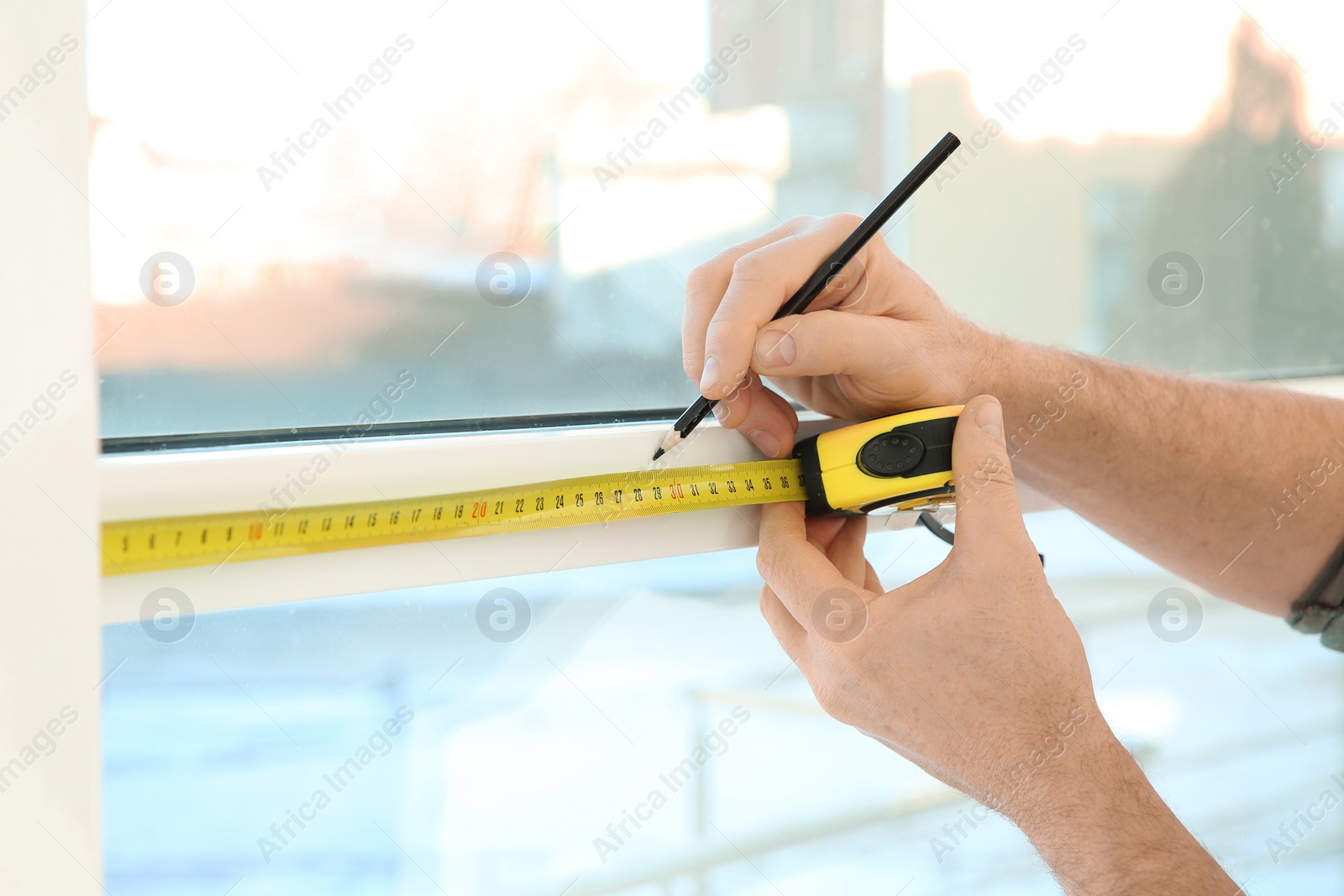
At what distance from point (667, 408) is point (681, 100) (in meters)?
0.33

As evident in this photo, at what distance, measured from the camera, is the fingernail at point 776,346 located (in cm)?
72

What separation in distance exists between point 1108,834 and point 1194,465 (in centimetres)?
53

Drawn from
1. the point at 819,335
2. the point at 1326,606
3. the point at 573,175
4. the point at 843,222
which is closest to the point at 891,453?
the point at 819,335

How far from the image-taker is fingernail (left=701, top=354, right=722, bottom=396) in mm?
714

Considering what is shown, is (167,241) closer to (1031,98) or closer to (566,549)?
(566,549)

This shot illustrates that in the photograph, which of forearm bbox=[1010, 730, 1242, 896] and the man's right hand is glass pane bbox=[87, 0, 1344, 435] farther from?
forearm bbox=[1010, 730, 1242, 896]

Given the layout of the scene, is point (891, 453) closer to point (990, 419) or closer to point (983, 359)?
point (990, 419)

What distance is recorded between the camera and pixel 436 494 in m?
0.69

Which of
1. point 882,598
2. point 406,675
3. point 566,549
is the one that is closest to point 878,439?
point 882,598

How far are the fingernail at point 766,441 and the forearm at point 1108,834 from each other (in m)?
0.34

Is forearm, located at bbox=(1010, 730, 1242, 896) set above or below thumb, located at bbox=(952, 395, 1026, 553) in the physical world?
below

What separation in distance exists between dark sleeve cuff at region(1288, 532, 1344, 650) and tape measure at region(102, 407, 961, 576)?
25.5 inches

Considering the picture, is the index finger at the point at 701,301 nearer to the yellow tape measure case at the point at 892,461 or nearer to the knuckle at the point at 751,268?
the knuckle at the point at 751,268

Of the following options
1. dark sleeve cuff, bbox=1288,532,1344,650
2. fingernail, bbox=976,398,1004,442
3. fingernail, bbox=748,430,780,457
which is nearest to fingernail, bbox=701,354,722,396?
fingernail, bbox=748,430,780,457
